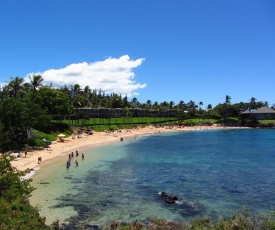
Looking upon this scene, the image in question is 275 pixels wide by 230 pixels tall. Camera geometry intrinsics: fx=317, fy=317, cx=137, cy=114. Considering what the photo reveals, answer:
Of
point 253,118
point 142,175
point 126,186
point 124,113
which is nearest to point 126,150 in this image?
point 142,175

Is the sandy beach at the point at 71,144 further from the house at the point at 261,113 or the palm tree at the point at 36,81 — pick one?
the house at the point at 261,113

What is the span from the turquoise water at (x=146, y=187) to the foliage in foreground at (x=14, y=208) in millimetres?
4508

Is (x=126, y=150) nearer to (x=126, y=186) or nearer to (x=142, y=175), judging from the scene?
(x=142, y=175)

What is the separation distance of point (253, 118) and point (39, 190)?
6402 inches

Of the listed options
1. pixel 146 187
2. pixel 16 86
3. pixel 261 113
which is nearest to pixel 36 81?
pixel 16 86

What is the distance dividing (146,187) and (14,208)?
21660 millimetres

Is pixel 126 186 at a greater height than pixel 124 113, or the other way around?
pixel 124 113

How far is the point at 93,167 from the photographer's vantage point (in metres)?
54.2

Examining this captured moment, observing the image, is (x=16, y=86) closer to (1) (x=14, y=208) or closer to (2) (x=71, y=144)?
(2) (x=71, y=144)

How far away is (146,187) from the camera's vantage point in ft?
135

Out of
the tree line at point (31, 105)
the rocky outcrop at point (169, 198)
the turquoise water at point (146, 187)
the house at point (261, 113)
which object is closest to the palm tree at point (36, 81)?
the tree line at point (31, 105)

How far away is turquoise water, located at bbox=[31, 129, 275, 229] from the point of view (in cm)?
3059

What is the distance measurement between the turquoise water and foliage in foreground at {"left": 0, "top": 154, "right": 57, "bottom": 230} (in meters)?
4.51

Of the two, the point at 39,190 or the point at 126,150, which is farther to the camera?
the point at 126,150
